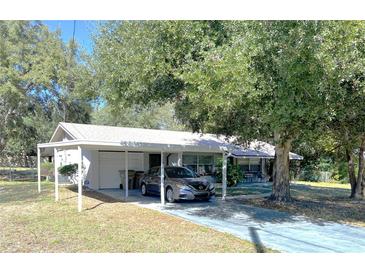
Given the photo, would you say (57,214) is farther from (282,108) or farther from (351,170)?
(351,170)

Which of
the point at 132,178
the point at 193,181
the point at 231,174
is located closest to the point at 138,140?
the point at 132,178

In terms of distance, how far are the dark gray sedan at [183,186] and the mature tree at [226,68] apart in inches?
124

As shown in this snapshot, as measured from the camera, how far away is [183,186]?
15008mm

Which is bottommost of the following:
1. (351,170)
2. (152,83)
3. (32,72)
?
(351,170)

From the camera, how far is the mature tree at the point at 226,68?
332 inches

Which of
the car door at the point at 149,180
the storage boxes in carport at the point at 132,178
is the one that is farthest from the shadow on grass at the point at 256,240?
the storage boxes in carport at the point at 132,178

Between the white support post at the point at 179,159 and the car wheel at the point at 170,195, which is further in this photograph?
the white support post at the point at 179,159

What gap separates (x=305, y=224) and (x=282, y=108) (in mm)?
4200

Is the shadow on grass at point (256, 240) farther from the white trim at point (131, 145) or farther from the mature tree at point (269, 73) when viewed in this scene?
the white trim at point (131, 145)

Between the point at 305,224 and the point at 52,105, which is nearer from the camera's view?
the point at 305,224

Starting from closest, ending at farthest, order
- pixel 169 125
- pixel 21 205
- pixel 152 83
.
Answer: pixel 152 83 < pixel 21 205 < pixel 169 125

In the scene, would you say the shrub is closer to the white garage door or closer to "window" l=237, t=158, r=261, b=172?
the white garage door

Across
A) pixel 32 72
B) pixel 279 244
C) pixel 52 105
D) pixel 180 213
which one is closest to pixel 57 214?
pixel 180 213
